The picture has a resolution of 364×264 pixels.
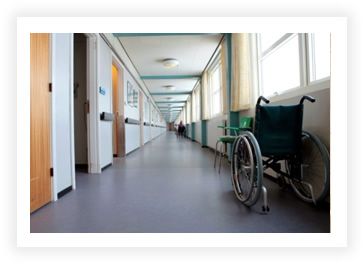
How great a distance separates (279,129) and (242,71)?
5.41 feet

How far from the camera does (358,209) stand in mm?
916

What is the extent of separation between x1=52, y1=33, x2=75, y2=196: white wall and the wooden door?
7cm

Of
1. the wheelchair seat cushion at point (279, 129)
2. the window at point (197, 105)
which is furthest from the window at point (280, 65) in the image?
the window at point (197, 105)

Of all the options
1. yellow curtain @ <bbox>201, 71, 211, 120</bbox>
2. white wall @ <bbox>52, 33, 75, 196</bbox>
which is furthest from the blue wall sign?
yellow curtain @ <bbox>201, 71, 211, 120</bbox>

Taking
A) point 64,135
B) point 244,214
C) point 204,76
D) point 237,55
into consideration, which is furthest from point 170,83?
point 244,214

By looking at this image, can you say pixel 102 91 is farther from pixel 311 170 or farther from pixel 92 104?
pixel 311 170

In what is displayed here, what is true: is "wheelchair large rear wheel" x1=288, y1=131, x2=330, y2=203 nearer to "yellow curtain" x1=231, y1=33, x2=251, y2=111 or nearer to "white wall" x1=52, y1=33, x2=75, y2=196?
"yellow curtain" x1=231, y1=33, x2=251, y2=111

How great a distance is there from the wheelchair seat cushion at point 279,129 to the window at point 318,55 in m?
0.54

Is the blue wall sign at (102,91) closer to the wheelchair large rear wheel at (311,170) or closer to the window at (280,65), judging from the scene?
the window at (280,65)

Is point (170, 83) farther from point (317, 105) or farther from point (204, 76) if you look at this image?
point (317, 105)

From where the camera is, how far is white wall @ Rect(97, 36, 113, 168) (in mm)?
3066

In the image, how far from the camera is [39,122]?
5.51ft

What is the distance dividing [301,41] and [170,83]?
267 inches
